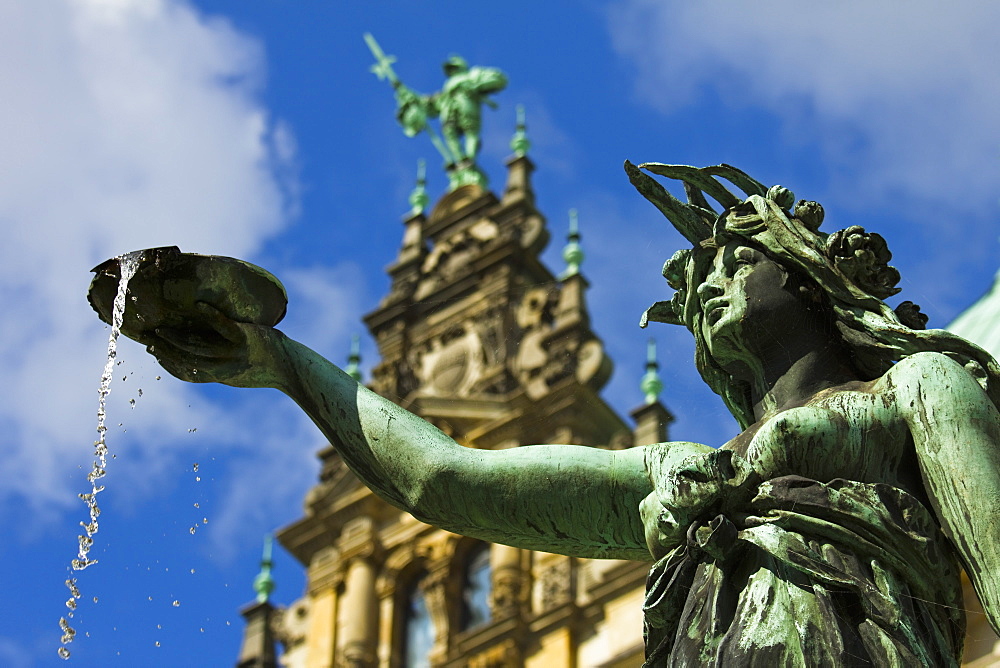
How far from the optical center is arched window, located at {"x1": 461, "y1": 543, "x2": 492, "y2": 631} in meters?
29.2

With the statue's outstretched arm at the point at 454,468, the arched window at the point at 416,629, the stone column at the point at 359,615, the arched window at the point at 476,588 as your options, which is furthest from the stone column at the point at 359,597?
the statue's outstretched arm at the point at 454,468

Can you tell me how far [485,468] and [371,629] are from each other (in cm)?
2640

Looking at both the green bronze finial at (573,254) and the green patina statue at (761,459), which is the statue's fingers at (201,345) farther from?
the green bronze finial at (573,254)

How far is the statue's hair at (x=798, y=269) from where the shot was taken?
4035mm

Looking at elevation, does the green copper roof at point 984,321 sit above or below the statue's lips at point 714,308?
above

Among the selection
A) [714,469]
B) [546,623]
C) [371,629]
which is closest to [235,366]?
[714,469]

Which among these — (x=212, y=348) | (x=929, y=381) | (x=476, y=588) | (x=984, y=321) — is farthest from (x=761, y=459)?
(x=476, y=588)

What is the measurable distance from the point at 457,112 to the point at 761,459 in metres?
33.9

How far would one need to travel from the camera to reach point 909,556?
12.0 feet

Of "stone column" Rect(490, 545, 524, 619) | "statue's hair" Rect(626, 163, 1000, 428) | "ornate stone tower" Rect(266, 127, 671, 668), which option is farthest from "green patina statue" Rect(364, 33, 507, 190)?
"statue's hair" Rect(626, 163, 1000, 428)

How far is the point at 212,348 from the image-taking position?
4.09 m

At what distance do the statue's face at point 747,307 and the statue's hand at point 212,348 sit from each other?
37.1 inches

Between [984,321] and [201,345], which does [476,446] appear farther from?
[201,345]

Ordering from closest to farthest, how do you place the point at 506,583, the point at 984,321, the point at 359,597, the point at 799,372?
the point at 799,372, the point at 984,321, the point at 506,583, the point at 359,597
